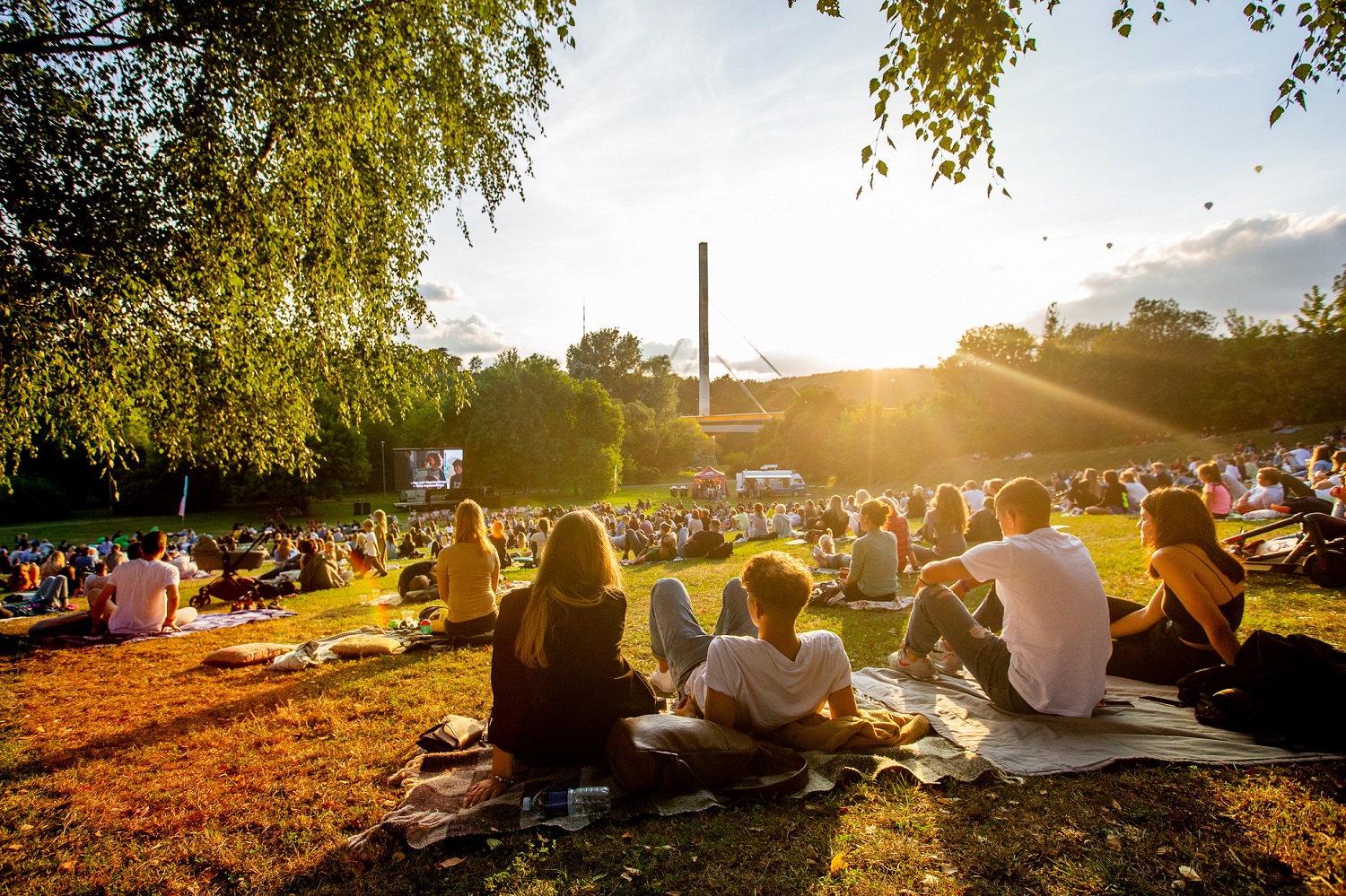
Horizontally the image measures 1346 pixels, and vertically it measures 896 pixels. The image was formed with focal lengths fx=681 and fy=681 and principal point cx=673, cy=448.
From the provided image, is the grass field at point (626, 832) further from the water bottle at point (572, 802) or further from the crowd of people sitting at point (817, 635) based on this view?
the crowd of people sitting at point (817, 635)

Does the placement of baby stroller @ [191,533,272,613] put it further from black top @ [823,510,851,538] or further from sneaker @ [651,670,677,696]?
black top @ [823,510,851,538]

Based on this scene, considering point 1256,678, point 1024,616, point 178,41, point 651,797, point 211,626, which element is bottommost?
point 211,626

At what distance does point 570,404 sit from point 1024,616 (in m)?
46.9

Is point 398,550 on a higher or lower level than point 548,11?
lower

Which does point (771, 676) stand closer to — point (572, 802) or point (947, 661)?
point (572, 802)

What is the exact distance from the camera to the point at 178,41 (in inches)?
208

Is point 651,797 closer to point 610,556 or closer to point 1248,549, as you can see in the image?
point 610,556

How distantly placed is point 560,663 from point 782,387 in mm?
121649

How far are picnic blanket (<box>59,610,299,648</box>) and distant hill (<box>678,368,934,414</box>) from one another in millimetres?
95825

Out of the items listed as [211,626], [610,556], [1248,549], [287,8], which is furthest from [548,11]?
[1248,549]

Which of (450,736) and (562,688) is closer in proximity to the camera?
(562,688)

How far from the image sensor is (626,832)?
105 inches

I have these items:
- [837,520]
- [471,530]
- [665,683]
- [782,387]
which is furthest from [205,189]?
[782,387]

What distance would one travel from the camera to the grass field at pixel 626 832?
2.29 meters
